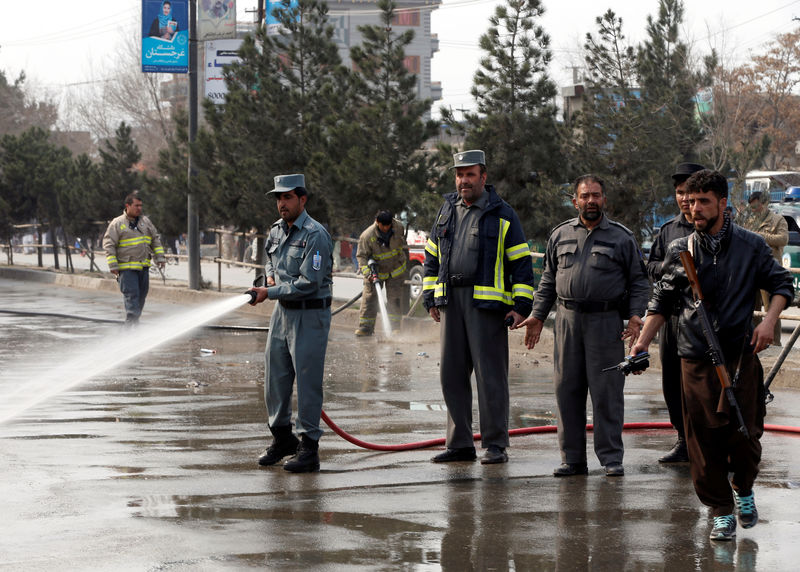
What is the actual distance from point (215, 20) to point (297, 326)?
58.4 ft

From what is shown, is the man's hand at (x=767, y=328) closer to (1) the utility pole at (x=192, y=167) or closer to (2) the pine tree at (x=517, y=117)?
(2) the pine tree at (x=517, y=117)

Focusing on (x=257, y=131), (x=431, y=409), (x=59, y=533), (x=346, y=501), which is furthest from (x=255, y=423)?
(x=257, y=131)

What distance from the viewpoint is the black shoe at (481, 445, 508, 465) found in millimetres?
7637

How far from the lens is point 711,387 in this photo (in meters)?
5.70

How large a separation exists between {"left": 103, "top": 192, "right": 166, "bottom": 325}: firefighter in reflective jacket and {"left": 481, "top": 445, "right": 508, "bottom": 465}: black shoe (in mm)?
8824

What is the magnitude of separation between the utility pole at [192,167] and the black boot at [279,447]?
16119mm

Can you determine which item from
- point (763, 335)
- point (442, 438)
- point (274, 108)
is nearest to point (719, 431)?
point (763, 335)

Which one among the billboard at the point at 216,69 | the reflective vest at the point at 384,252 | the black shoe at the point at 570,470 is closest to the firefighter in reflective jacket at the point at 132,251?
the reflective vest at the point at 384,252

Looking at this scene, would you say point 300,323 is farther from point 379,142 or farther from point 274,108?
point 274,108

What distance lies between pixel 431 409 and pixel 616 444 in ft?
9.93

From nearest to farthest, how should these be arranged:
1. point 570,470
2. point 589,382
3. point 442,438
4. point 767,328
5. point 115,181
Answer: point 767,328 < point 570,470 < point 589,382 < point 442,438 < point 115,181

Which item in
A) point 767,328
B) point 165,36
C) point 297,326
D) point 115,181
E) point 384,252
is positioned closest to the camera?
point 767,328

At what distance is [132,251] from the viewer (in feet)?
50.8

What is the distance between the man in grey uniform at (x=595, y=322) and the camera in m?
7.30
